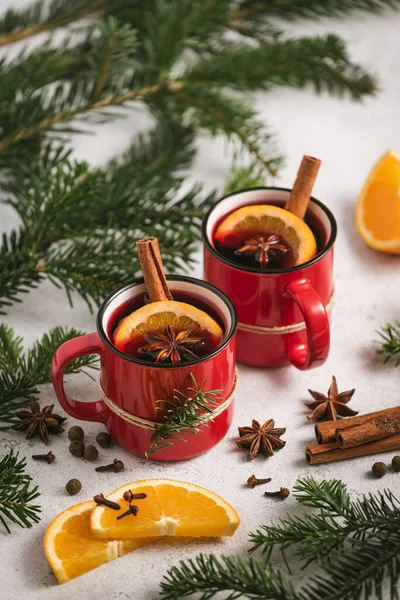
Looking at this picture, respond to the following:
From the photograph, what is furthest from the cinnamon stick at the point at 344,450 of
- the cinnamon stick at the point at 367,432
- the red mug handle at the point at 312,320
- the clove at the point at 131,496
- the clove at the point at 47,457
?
the clove at the point at 47,457

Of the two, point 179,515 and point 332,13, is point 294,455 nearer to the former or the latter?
point 179,515

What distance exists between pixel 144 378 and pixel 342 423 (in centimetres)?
31

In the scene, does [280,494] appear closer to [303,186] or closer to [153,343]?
[153,343]

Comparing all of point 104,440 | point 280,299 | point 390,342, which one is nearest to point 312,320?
point 280,299

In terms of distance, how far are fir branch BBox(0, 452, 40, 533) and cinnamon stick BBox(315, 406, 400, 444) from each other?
0.40 m

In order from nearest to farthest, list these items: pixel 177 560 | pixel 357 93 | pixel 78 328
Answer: pixel 177 560
pixel 78 328
pixel 357 93

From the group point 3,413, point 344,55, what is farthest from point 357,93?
point 3,413

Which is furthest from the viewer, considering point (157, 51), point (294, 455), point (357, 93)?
point (357, 93)

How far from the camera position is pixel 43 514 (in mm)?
1174

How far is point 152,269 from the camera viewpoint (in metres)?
1.24

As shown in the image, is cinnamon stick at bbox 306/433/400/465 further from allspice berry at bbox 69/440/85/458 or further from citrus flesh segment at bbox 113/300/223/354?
allspice berry at bbox 69/440/85/458

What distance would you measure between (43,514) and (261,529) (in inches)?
11.4

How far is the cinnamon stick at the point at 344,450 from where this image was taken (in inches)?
49.0

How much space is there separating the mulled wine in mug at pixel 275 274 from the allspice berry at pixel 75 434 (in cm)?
29
